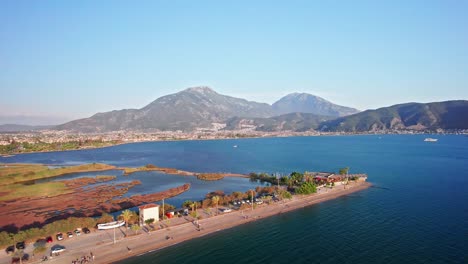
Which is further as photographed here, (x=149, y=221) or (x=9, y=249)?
(x=149, y=221)

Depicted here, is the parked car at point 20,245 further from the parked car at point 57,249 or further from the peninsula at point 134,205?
the parked car at point 57,249

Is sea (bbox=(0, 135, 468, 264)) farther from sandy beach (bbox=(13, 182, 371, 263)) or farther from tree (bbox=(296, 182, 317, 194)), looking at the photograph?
tree (bbox=(296, 182, 317, 194))

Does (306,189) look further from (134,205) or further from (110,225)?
(110,225)

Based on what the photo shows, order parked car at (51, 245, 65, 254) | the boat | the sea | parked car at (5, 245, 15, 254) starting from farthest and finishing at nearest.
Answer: the boat < the sea < parked car at (5, 245, 15, 254) < parked car at (51, 245, 65, 254)

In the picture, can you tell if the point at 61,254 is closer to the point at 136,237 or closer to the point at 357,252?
the point at 136,237

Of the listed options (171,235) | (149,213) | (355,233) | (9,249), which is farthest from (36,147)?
(355,233)

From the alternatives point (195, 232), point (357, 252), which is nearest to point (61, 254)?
point (195, 232)

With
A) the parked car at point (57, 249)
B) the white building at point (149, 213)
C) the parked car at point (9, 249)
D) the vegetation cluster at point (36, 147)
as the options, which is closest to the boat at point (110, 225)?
the white building at point (149, 213)

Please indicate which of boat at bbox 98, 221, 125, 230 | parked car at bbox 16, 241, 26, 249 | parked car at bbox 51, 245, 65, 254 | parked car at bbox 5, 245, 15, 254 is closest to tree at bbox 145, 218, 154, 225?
boat at bbox 98, 221, 125, 230
